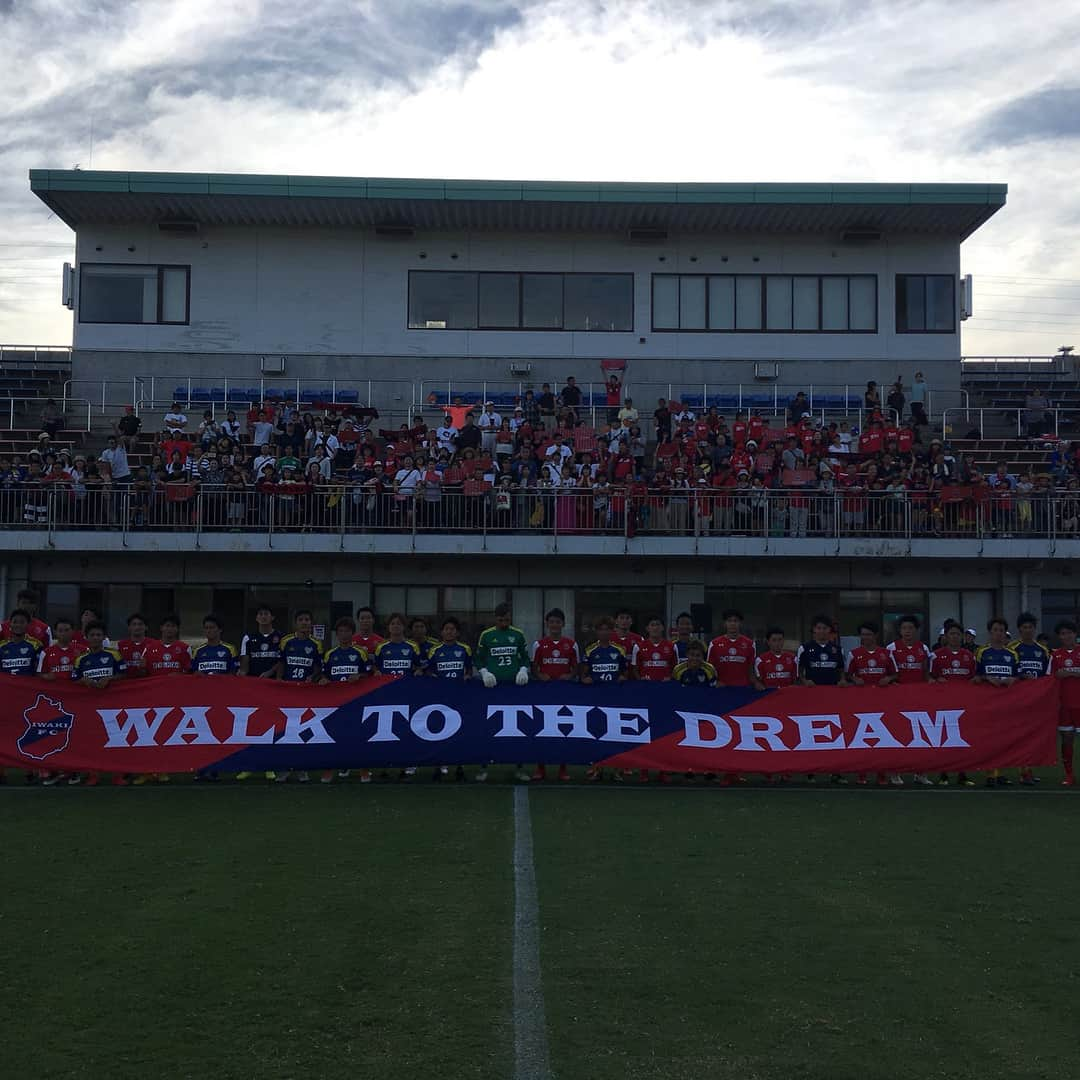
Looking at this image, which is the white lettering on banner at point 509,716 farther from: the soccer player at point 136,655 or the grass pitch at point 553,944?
the soccer player at point 136,655

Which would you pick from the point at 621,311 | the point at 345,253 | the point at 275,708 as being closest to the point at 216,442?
the point at 345,253

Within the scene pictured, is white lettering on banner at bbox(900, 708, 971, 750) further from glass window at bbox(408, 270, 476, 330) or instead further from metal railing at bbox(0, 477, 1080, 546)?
glass window at bbox(408, 270, 476, 330)

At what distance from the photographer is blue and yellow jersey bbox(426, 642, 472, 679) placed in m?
14.0

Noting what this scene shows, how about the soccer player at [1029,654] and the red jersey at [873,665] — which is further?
the red jersey at [873,665]

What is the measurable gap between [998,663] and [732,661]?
3002 mm

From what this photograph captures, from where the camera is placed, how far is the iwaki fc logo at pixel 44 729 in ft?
42.7

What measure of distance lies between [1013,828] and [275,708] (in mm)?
7247

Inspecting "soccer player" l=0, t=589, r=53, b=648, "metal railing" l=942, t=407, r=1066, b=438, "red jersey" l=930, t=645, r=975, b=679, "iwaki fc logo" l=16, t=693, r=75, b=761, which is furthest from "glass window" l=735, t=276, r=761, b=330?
"iwaki fc logo" l=16, t=693, r=75, b=761

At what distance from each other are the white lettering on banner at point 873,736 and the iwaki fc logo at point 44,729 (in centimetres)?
821

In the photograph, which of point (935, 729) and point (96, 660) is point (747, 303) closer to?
point (935, 729)

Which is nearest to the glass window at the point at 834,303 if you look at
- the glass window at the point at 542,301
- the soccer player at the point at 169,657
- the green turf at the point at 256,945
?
the glass window at the point at 542,301

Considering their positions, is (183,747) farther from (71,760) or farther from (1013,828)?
(1013,828)

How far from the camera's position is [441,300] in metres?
31.0

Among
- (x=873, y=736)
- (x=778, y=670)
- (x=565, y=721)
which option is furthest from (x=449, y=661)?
Result: (x=873, y=736)
